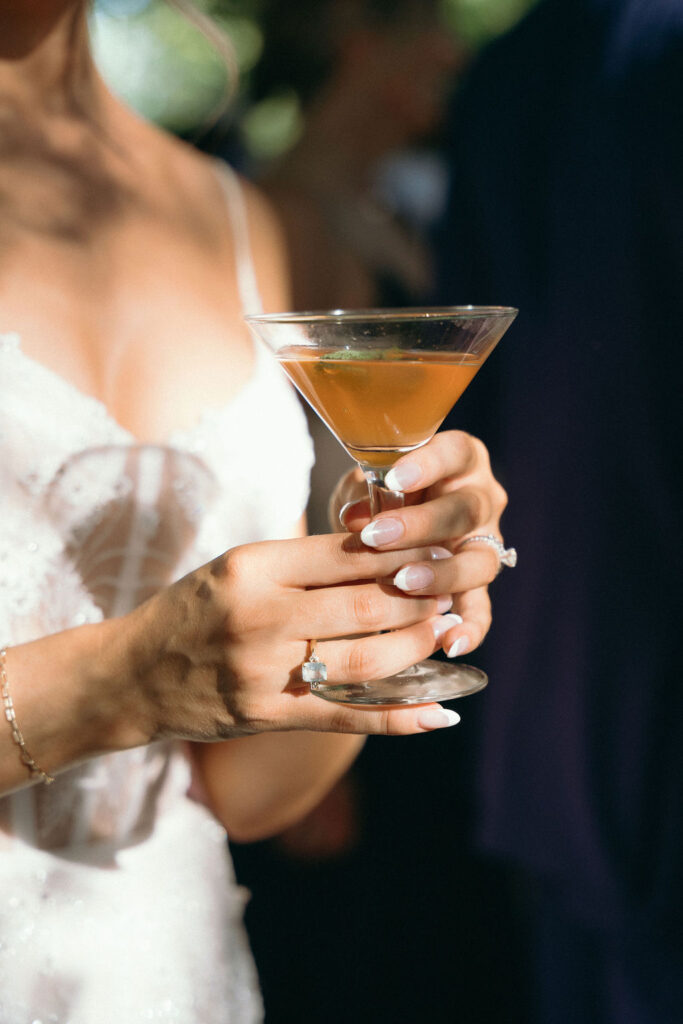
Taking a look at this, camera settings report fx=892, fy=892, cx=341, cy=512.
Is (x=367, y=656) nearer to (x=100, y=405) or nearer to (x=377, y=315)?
(x=377, y=315)

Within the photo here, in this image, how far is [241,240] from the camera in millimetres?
1222

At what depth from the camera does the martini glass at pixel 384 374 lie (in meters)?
0.65

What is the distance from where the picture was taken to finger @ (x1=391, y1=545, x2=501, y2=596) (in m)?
0.68

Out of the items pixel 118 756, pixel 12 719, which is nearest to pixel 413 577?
pixel 12 719

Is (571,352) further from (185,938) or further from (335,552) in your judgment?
(185,938)

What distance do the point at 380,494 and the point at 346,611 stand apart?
0.43ft

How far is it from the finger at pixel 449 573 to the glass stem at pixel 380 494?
52mm

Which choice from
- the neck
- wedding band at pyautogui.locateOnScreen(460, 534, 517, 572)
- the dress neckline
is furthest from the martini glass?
the neck

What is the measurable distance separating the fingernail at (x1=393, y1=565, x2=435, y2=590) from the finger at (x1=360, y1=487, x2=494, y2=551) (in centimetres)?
2

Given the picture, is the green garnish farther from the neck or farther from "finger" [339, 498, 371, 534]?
the neck

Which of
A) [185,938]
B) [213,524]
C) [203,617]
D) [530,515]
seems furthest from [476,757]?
[203,617]

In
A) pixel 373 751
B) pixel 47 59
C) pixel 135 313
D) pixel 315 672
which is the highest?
pixel 47 59

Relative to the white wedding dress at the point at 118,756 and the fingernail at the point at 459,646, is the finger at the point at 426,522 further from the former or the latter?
the white wedding dress at the point at 118,756

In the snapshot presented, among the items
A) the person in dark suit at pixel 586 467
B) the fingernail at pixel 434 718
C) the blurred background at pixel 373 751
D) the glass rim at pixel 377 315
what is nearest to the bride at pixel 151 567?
the fingernail at pixel 434 718
